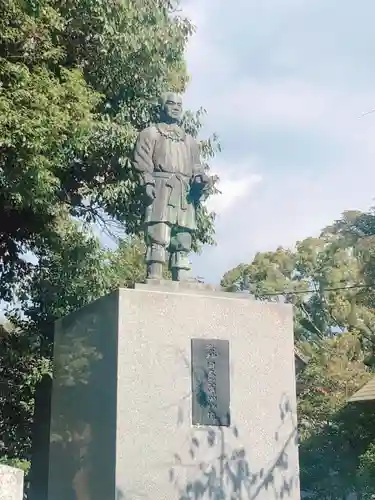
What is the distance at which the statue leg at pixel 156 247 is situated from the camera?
635 cm

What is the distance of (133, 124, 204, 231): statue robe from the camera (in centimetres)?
650

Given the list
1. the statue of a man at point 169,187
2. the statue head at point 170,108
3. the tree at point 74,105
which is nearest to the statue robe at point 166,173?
the statue of a man at point 169,187

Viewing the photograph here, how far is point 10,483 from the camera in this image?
13.0 ft

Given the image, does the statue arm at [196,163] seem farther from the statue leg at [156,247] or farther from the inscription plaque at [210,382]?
the inscription plaque at [210,382]

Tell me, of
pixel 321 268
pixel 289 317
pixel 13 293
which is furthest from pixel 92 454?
pixel 321 268

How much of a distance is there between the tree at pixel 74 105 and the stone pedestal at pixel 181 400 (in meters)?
1.97

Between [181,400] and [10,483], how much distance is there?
79.2 inches

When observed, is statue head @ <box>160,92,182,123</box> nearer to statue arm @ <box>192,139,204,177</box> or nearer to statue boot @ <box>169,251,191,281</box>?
statue arm @ <box>192,139,204,177</box>

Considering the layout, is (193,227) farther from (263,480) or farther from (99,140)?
(99,140)

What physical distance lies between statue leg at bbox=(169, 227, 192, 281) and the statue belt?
8.9 inches

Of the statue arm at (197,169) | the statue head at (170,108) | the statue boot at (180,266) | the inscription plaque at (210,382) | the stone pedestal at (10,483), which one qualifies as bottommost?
the stone pedestal at (10,483)

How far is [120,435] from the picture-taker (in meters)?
5.49

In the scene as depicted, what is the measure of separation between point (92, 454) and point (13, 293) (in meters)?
4.96

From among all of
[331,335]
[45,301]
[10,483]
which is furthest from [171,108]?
[331,335]
